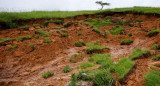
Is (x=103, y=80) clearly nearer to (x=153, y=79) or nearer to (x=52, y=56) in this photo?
(x=153, y=79)

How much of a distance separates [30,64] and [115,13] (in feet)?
33.2

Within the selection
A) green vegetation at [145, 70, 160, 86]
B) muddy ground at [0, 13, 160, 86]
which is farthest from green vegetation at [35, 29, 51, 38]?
green vegetation at [145, 70, 160, 86]

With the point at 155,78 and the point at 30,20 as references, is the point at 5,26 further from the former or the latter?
the point at 155,78

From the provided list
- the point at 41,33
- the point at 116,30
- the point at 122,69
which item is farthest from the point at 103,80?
the point at 116,30

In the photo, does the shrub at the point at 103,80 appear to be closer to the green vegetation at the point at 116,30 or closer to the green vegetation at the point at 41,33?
the green vegetation at the point at 41,33

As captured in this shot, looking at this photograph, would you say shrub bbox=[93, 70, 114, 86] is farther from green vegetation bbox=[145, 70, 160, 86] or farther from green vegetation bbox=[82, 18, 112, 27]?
green vegetation bbox=[82, 18, 112, 27]

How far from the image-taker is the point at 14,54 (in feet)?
15.4

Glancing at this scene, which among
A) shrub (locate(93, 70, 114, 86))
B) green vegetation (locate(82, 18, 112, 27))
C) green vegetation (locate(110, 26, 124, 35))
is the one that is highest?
green vegetation (locate(82, 18, 112, 27))

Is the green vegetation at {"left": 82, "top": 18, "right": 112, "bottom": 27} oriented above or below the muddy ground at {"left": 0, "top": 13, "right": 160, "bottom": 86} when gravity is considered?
above

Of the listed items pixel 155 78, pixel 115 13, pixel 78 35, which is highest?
pixel 115 13

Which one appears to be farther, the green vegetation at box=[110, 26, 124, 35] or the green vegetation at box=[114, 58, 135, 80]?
the green vegetation at box=[110, 26, 124, 35]

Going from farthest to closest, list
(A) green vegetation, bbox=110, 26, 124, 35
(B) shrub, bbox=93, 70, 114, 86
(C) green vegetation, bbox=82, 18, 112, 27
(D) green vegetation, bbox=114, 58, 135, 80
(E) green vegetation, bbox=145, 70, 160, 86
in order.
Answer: (C) green vegetation, bbox=82, 18, 112, 27 < (A) green vegetation, bbox=110, 26, 124, 35 < (D) green vegetation, bbox=114, 58, 135, 80 < (B) shrub, bbox=93, 70, 114, 86 < (E) green vegetation, bbox=145, 70, 160, 86

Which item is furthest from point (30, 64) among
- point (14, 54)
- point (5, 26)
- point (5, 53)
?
point (5, 26)

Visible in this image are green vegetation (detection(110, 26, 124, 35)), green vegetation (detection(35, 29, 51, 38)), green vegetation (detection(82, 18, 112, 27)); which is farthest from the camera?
green vegetation (detection(82, 18, 112, 27))
